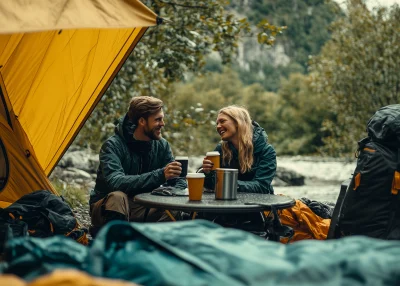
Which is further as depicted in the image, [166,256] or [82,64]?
[82,64]

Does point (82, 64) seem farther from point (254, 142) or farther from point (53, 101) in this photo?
point (254, 142)

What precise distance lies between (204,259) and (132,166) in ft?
8.13

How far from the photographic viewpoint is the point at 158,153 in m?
5.11

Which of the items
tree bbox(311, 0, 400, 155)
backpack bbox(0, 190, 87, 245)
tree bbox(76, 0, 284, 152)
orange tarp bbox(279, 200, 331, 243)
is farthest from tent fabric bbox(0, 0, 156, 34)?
tree bbox(311, 0, 400, 155)

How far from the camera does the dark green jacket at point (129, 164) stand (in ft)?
15.4

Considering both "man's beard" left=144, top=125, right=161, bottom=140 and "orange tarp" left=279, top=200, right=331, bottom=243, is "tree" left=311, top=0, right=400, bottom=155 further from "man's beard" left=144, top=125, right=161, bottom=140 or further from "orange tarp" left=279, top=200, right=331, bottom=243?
"man's beard" left=144, top=125, right=161, bottom=140

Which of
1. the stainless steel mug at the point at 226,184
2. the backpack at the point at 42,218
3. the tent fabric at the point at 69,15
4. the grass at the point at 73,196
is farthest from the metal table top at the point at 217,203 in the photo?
the grass at the point at 73,196

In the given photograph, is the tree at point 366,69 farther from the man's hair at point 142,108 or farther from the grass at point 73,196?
the man's hair at point 142,108

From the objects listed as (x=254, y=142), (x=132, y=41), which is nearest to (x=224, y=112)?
(x=254, y=142)

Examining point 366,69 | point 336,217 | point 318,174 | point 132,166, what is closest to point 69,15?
point 132,166

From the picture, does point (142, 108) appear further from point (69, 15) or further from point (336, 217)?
point (336, 217)

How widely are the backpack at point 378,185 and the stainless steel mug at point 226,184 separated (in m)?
0.74

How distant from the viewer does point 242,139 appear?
4.77 m

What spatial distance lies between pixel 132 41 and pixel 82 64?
60cm
